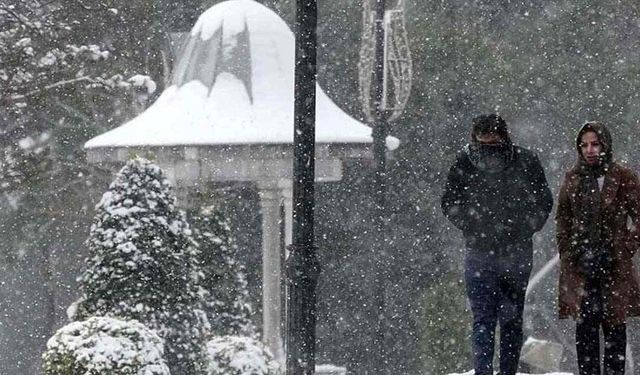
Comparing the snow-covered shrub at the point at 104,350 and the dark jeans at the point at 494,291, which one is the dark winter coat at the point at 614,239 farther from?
the snow-covered shrub at the point at 104,350

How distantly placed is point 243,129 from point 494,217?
18.0 ft

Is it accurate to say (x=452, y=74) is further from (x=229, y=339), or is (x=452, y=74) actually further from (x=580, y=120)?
(x=229, y=339)

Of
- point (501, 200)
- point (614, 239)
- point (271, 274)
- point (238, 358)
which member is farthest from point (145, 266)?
point (271, 274)

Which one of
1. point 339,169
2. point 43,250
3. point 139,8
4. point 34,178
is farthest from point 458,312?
point 43,250

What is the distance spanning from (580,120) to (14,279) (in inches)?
507

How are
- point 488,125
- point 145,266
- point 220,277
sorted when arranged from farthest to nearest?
1. point 220,277
2. point 145,266
3. point 488,125

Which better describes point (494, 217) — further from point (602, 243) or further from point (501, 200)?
point (602, 243)

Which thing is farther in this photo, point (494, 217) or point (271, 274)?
point (271, 274)

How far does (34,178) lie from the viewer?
53.1 ft

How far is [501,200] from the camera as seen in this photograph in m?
6.25

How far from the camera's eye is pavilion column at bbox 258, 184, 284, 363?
11.3 m

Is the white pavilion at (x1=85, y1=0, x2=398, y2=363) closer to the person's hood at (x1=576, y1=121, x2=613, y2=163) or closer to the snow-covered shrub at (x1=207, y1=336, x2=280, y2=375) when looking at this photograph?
the snow-covered shrub at (x1=207, y1=336, x2=280, y2=375)

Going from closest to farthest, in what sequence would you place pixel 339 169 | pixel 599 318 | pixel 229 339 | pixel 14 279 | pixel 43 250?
pixel 599 318 → pixel 229 339 → pixel 339 169 → pixel 43 250 → pixel 14 279

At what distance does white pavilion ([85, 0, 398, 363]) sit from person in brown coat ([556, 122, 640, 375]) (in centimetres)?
503
